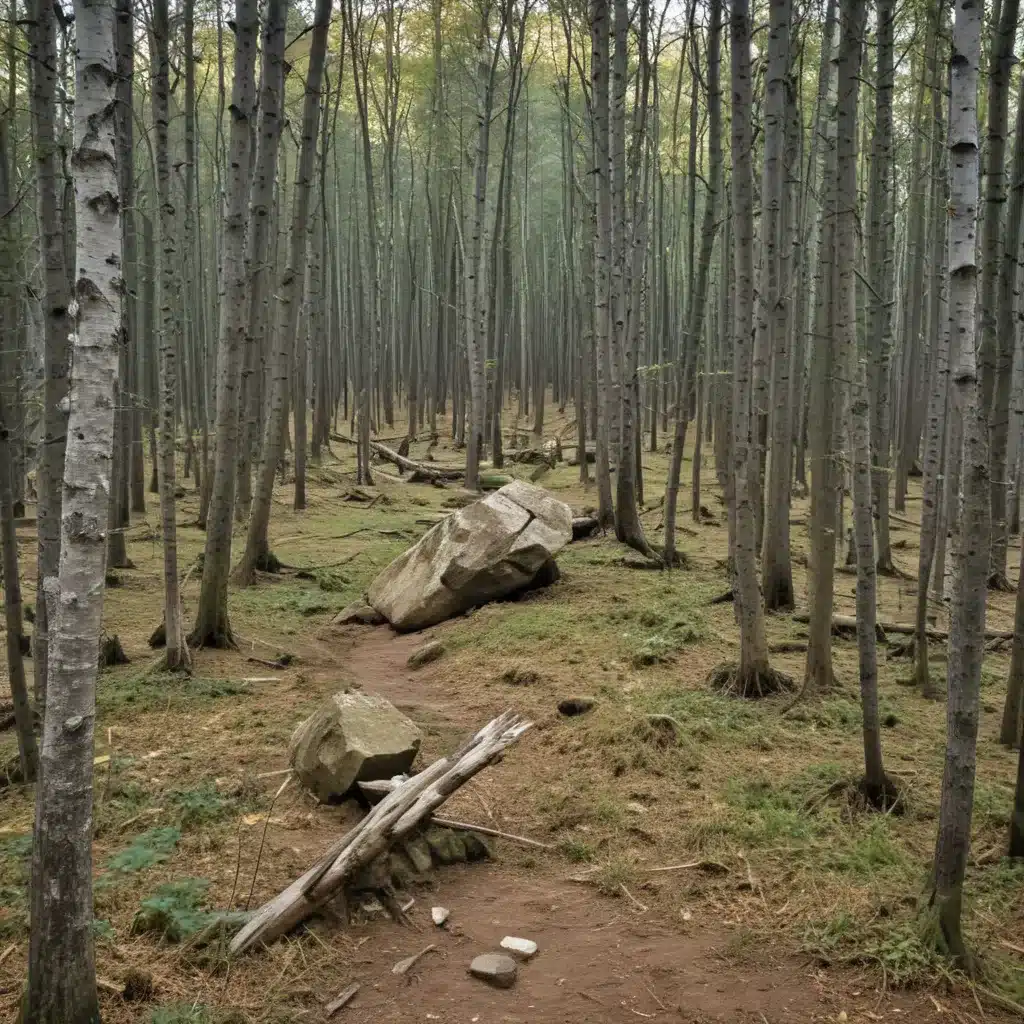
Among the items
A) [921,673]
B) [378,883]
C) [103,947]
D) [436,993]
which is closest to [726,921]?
[436,993]

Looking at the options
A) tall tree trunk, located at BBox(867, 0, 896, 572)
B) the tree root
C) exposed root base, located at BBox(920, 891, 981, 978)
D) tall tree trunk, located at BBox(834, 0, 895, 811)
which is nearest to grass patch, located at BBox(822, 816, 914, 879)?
tall tree trunk, located at BBox(834, 0, 895, 811)

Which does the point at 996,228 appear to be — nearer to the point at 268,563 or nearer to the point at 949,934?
the point at 949,934

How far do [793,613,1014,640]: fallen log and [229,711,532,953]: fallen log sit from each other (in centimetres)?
398

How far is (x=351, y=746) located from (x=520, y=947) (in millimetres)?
1439

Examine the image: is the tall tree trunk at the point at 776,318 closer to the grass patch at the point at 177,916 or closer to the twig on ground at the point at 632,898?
the twig on ground at the point at 632,898

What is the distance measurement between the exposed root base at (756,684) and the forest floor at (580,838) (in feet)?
0.52

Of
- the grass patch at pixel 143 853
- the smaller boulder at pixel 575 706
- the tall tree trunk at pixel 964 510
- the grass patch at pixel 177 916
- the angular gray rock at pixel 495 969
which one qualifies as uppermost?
the tall tree trunk at pixel 964 510

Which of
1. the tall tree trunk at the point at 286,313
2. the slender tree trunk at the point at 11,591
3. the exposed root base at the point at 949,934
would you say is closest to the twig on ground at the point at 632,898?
the exposed root base at the point at 949,934

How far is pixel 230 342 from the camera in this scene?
22.3 ft

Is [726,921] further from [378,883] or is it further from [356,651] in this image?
[356,651]

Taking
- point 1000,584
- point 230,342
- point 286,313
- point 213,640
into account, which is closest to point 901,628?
point 1000,584

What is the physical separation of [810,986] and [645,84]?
10.4 meters

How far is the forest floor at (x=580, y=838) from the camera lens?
3062mm

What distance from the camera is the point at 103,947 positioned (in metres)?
3.15
